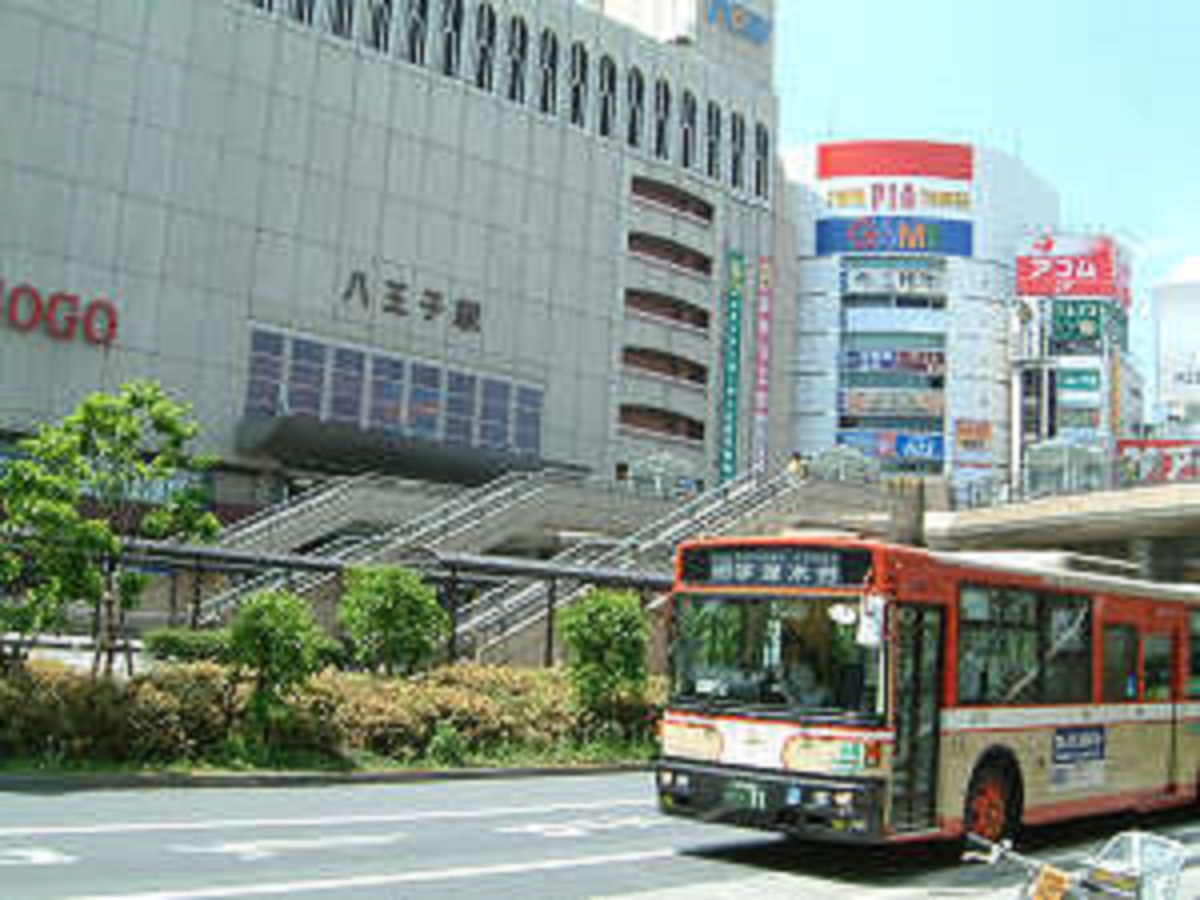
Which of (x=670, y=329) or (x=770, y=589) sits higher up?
(x=670, y=329)

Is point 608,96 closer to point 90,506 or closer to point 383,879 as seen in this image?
point 90,506

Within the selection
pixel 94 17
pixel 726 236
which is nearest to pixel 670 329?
pixel 726 236

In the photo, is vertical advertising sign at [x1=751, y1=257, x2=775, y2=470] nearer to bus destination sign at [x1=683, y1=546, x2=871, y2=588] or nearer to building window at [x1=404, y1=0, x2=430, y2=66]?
building window at [x1=404, y1=0, x2=430, y2=66]

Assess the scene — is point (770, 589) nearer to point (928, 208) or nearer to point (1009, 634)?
point (1009, 634)

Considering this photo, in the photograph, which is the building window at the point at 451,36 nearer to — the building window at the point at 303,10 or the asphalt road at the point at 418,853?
the building window at the point at 303,10

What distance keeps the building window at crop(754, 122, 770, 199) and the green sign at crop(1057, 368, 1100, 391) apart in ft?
89.3

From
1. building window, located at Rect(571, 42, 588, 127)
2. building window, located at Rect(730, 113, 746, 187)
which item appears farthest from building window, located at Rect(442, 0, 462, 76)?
building window, located at Rect(730, 113, 746, 187)

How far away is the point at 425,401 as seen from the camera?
5881 cm

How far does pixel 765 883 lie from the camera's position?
11.7m

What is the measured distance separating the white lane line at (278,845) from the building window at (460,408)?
46107mm

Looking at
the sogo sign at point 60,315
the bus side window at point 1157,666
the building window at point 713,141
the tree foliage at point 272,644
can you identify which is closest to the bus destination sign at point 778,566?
the bus side window at point 1157,666

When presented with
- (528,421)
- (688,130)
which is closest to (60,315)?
(528,421)

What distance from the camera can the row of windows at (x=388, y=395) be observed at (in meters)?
54.4

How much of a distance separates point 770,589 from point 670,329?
5970 centimetres
